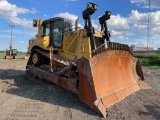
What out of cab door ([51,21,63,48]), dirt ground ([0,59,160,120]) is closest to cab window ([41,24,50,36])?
cab door ([51,21,63,48])

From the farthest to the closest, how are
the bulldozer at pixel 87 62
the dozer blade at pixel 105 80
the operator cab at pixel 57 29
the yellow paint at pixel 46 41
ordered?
the yellow paint at pixel 46 41 < the operator cab at pixel 57 29 < the bulldozer at pixel 87 62 < the dozer blade at pixel 105 80

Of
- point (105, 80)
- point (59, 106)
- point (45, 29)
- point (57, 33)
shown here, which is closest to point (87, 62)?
point (105, 80)

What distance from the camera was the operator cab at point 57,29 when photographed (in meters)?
9.25

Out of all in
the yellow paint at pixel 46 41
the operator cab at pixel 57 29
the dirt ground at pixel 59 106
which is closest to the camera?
the dirt ground at pixel 59 106

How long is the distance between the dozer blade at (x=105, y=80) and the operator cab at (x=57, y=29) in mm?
2861

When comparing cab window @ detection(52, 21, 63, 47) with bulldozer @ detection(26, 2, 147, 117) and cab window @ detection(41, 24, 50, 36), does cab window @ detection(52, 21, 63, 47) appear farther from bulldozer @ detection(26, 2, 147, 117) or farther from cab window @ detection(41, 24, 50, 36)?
cab window @ detection(41, 24, 50, 36)

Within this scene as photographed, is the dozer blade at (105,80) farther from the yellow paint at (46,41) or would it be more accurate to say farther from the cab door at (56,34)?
the yellow paint at (46,41)

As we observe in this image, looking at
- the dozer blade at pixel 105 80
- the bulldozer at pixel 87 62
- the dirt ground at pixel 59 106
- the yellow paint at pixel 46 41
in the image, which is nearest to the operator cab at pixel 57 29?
the bulldozer at pixel 87 62

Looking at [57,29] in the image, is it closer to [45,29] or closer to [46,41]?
[46,41]

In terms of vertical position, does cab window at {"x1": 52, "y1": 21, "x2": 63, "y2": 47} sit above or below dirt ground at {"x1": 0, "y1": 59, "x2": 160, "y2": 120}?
above

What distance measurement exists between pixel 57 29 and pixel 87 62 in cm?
390

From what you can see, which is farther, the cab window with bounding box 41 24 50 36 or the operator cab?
the cab window with bounding box 41 24 50 36

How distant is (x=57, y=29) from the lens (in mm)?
9414

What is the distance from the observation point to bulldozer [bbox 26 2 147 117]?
19.5ft
